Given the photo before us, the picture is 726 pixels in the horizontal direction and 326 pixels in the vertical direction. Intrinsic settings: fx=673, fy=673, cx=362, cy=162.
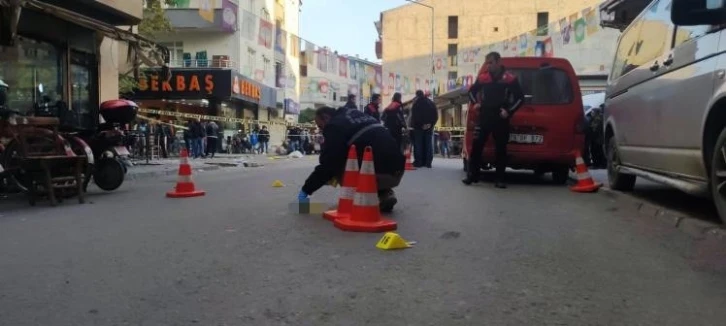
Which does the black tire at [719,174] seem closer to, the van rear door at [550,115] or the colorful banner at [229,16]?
the van rear door at [550,115]

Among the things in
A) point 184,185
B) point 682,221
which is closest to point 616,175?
point 682,221

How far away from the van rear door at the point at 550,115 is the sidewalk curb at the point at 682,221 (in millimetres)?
1978

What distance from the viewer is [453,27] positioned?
206ft

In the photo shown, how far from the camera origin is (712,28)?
5230 mm

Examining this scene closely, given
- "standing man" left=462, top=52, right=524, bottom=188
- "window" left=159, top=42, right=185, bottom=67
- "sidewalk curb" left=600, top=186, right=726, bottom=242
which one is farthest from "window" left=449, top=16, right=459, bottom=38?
"sidewalk curb" left=600, top=186, right=726, bottom=242

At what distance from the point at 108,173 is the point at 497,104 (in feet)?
18.7

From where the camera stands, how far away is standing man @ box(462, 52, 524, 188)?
356 inches

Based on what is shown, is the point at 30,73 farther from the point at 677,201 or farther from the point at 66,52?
the point at 677,201

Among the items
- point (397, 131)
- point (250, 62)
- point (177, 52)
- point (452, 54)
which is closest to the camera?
point (397, 131)

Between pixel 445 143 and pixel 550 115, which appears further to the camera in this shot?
pixel 445 143

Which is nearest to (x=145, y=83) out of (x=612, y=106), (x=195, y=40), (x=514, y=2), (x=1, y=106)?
(x=195, y=40)

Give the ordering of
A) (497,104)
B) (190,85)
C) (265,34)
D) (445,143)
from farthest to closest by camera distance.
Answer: (265,34)
(190,85)
(445,143)
(497,104)

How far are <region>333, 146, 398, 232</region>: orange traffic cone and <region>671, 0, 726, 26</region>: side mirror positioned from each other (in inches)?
103

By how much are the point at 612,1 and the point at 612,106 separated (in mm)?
6416
